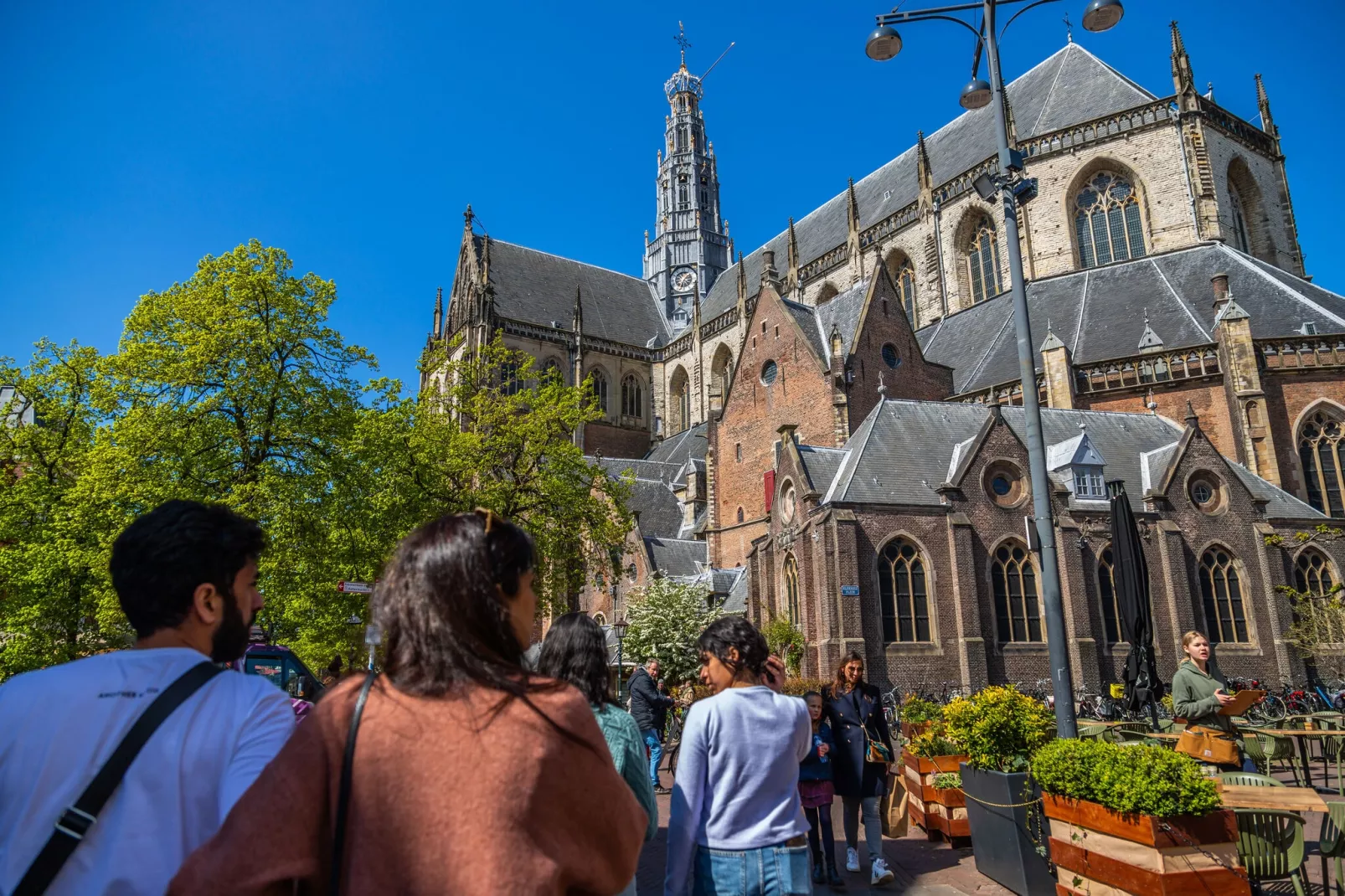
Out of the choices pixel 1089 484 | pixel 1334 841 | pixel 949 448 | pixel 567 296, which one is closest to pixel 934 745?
pixel 1334 841

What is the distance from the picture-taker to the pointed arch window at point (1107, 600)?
20.9 m

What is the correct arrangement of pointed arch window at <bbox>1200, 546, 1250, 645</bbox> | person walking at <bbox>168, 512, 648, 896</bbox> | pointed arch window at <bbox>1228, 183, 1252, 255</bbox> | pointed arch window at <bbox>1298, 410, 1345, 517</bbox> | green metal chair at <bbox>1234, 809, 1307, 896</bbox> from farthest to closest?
pointed arch window at <bbox>1228, 183, 1252, 255</bbox> → pointed arch window at <bbox>1298, 410, 1345, 517</bbox> → pointed arch window at <bbox>1200, 546, 1250, 645</bbox> → green metal chair at <bbox>1234, 809, 1307, 896</bbox> → person walking at <bbox>168, 512, 648, 896</bbox>

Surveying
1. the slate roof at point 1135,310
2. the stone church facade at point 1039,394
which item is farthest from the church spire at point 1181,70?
the slate roof at point 1135,310

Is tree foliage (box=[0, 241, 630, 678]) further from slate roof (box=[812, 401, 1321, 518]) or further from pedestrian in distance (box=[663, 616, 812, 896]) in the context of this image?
pedestrian in distance (box=[663, 616, 812, 896])

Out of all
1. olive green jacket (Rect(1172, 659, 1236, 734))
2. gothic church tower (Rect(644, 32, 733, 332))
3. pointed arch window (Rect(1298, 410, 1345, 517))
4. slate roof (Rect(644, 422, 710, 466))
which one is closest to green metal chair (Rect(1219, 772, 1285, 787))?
olive green jacket (Rect(1172, 659, 1236, 734))

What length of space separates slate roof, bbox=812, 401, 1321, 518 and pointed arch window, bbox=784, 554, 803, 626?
2.27 meters

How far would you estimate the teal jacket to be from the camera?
10.8 ft

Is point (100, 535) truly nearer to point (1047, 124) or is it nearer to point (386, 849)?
point (386, 849)

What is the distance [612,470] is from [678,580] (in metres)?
12.2

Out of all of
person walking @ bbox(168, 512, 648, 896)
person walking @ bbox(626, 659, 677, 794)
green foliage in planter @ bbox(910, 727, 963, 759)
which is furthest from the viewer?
green foliage in planter @ bbox(910, 727, 963, 759)

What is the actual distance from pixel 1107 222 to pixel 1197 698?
3242 cm

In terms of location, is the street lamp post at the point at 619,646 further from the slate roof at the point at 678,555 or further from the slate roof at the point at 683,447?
→ the slate roof at the point at 683,447

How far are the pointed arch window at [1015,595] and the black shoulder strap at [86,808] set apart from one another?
68.0ft

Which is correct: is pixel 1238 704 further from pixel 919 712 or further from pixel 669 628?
pixel 669 628
